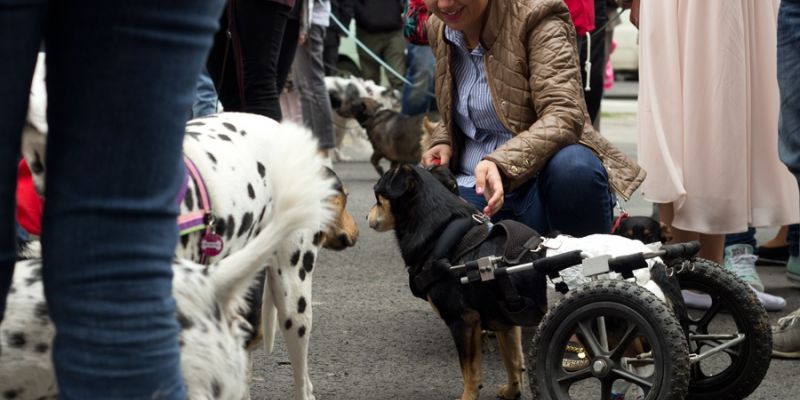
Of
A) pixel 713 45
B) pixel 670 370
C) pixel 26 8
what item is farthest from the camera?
pixel 713 45

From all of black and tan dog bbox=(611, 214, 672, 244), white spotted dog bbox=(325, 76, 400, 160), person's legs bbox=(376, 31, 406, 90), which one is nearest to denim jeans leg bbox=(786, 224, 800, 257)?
black and tan dog bbox=(611, 214, 672, 244)

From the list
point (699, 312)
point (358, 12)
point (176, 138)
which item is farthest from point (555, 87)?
point (358, 12)

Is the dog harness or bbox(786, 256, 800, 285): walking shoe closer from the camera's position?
the dog harness

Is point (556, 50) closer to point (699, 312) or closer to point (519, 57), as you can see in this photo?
point (519, 57)

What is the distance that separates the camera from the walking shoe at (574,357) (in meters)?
3.49

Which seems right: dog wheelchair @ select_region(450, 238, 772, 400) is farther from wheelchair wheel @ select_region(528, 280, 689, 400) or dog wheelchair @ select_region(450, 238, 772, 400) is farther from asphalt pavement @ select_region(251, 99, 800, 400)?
asphalt pavement @ select_region(251, 99, 800, 400)

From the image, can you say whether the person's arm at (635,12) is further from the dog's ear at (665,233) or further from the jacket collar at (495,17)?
the jacket collar at (495,17)

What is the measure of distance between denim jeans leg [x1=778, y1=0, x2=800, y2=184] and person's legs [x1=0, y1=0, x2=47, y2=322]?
271cm

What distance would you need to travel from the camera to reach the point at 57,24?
153cm

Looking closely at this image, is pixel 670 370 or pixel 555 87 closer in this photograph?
pixel 670 370

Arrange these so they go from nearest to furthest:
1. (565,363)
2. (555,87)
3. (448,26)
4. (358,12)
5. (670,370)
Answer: (670,370) < (565,363) < (555,87) < (448,26) < (358,12)

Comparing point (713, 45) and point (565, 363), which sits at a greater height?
point (713, 45)

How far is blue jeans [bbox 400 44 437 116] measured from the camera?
10633mm

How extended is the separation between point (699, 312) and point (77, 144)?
3.17m
